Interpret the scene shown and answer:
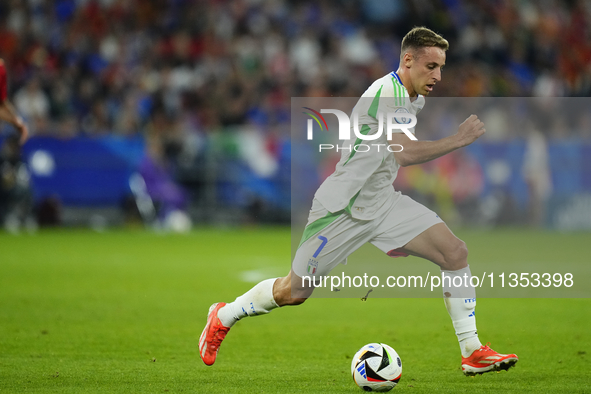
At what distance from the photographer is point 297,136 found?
19.5m

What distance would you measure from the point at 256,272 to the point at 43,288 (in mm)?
2965

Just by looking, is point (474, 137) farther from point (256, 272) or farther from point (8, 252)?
point (8, 252)

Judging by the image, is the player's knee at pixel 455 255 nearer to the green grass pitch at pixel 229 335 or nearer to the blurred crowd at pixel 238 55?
the green grass pitch at pixel 229 335

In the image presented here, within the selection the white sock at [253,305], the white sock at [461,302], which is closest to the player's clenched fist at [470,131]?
the white sock at [461,302]

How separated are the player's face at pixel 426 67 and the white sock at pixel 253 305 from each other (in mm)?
1757

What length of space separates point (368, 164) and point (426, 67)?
30.2 inches

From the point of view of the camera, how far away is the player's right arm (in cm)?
539

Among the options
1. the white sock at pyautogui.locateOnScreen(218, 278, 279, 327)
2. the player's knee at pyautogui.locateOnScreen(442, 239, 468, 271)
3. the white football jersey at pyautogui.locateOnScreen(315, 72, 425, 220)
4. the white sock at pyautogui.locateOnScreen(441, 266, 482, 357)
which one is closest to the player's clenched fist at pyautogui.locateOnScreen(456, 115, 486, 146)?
the white football jersey at pyautogui.locateOnScreen(315, 72, 425, 220)

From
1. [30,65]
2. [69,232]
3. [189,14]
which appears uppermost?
[189,14]

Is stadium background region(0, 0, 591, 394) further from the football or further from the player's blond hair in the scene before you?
the player's blond hair

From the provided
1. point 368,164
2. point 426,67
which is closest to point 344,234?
point 368,164

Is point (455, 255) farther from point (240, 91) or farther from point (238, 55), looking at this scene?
point (238, 55)

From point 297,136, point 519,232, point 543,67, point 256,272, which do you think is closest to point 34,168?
point 297,136

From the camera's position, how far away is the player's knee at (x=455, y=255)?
579 cm
